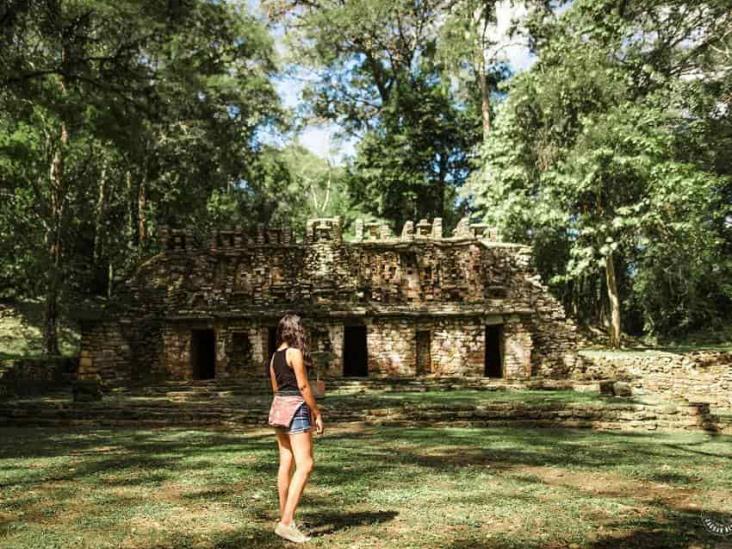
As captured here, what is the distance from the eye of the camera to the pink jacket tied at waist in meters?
4.98

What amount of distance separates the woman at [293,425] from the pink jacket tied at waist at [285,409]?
34 mm

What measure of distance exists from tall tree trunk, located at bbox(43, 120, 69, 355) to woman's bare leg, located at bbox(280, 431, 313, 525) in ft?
64.6

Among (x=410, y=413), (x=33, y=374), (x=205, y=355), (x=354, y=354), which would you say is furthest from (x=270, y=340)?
(x=410, y=413)

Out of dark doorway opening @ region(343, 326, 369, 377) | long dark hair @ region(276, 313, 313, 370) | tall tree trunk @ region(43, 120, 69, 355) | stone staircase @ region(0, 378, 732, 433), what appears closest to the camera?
long dark hair @ region(276, 313, 313, 370)

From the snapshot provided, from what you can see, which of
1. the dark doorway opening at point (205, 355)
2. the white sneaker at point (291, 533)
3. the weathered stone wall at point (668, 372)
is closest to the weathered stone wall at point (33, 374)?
the dark doorway opening at point (205, 355)

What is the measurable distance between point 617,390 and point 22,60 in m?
17.6

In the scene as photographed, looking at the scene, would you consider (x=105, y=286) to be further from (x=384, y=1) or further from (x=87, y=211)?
(x=384, y=1)

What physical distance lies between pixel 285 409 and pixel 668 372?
16.9 metres

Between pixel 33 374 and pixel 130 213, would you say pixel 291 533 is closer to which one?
pixel 33 374

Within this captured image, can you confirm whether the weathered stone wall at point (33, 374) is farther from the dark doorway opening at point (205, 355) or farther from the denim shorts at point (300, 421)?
the denim shorts at point (300, 421)

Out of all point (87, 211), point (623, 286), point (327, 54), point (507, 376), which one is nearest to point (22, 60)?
point (87, 211)

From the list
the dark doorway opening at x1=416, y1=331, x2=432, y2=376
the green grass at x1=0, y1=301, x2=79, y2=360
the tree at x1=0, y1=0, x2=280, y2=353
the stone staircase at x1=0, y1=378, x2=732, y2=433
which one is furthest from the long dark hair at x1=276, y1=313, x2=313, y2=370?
the green grass at x1=0, y1=301, x2=79, y2=360

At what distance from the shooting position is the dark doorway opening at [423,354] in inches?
811

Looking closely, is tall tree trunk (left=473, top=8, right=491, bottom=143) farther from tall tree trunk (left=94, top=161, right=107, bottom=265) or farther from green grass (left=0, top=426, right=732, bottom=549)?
green grass (left=0, top=426, right=732, bottom=549)
